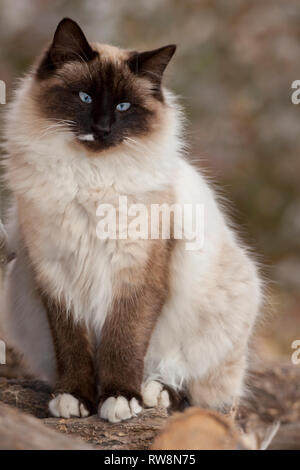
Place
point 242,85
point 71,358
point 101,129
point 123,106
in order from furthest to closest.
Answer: point 242,85
point 71,358
point 123,106
point 101,129

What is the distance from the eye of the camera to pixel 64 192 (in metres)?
2.34

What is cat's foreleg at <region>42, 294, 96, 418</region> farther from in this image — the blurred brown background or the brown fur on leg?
the blurred brown background

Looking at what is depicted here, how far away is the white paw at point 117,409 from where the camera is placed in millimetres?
2264

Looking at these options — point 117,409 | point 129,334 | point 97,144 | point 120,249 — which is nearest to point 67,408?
point 117,409

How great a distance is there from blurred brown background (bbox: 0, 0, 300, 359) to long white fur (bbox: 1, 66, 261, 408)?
6.80 ft

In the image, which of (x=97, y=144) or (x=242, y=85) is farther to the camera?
(x=242, y=85)

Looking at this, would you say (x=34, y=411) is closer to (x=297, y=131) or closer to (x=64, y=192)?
(x=64, y=192)

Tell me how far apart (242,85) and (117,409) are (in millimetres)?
3887

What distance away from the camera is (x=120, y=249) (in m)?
2.33

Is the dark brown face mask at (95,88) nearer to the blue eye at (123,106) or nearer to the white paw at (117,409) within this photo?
the blue eye at (123,106)

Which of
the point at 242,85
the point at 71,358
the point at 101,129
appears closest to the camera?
the point at 101,129

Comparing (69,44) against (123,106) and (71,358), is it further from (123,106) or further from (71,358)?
(71,358)

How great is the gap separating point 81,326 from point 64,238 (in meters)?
0.39

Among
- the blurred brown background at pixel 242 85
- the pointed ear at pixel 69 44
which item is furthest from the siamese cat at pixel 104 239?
the blurred brown background at pixel 242 85
